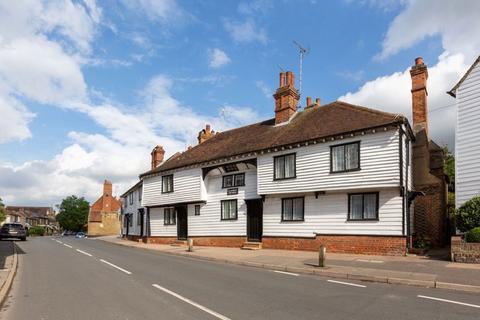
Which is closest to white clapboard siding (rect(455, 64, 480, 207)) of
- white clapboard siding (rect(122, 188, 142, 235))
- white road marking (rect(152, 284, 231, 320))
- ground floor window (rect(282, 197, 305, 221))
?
ground floor window (rect(282, 197, 305, 221))

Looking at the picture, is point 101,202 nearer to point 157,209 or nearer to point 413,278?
point 157,209

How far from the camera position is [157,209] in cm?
3244

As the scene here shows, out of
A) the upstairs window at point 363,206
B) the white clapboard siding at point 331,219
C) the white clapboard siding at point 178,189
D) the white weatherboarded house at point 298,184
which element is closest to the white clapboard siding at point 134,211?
the white clapboard siding at point 178,189

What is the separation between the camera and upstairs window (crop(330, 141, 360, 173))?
63.1 feet

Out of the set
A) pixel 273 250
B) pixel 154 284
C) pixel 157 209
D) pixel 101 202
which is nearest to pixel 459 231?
pixel 273 250

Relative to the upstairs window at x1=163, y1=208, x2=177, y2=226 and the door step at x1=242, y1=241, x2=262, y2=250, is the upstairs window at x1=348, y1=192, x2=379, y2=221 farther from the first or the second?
the upstairs window at x1=163, y1=208, x2=177, y2=226

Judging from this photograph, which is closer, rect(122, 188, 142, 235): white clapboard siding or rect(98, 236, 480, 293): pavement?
rect(98, 236, 480, 293): pavement

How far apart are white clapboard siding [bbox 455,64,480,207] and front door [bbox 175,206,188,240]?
17.8m

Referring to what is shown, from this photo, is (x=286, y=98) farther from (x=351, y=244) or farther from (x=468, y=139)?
(x=468, y=139)

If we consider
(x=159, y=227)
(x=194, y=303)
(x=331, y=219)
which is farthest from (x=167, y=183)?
(x=194, y=303)

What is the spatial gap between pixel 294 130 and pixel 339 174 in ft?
16.5

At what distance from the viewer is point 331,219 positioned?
795 inches

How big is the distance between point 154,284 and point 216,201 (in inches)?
616

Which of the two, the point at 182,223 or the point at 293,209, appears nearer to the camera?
the point at 293,209
